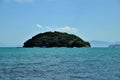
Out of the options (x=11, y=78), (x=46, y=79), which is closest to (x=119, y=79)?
(x=46, y=79)

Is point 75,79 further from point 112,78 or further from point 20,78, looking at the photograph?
point 20,78

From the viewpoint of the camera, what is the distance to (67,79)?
Result: 31.1 m

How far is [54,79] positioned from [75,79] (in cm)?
229

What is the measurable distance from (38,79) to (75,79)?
403 cm

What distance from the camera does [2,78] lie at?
105 ft

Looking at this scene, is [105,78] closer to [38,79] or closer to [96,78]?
[96,78]

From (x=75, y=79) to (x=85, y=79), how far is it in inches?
44.0

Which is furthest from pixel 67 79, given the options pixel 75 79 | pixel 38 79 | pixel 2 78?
pixel 2 78

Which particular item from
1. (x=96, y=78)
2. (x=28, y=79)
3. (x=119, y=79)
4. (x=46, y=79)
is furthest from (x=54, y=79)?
(x=119, y=79)

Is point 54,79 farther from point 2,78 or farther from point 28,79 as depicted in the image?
point 2,78

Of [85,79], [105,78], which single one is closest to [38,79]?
[85,79]

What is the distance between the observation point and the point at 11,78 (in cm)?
3203

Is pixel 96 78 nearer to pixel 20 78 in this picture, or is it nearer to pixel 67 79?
pixel 67 79

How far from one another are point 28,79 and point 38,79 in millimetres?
1107
